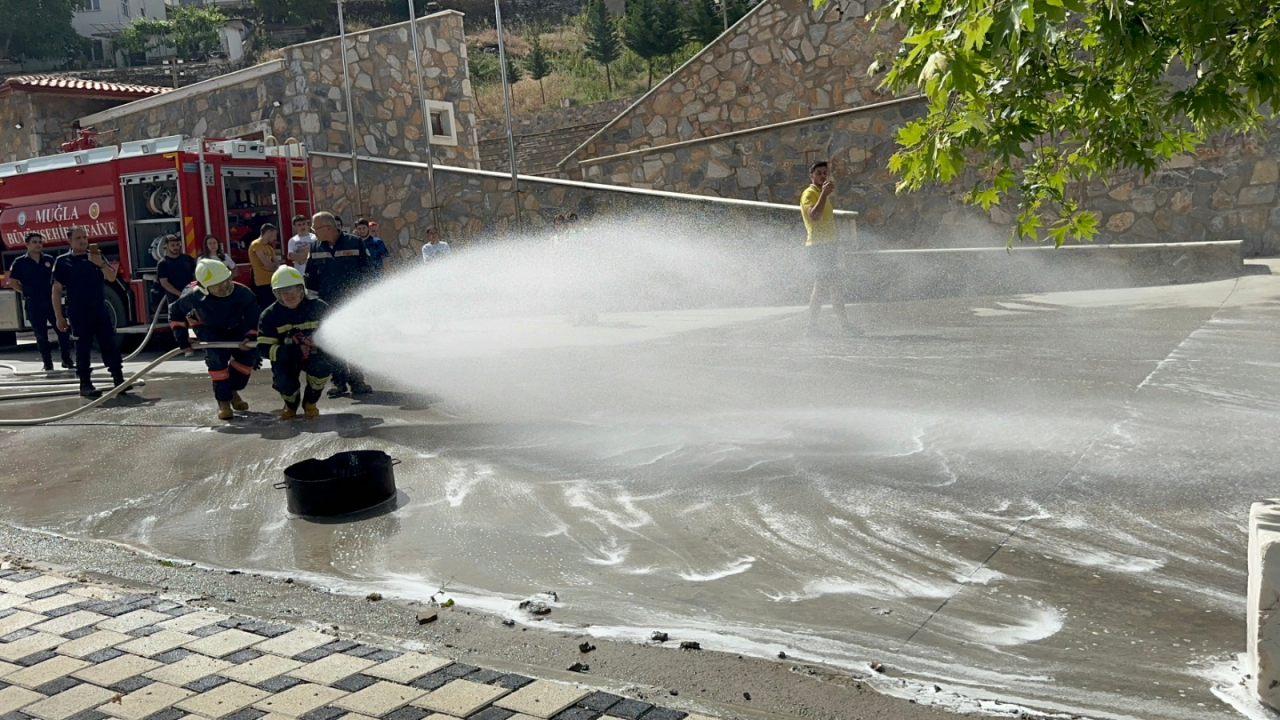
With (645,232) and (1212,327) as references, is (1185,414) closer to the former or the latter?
(1212,327)

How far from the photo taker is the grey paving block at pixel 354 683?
3.94m

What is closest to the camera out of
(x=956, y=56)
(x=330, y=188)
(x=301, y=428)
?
(x=956, y=56)

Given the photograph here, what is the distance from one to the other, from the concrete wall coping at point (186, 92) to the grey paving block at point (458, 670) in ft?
58.8

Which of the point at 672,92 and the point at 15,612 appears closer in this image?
the point at 15,612

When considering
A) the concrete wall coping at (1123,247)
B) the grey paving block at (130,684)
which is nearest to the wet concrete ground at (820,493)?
the grey paving block at (130,684)

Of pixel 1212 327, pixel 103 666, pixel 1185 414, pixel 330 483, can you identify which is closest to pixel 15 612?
pixel 103 666

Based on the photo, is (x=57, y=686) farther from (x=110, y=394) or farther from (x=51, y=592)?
(x=110, y=394)

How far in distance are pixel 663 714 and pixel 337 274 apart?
7.64 m

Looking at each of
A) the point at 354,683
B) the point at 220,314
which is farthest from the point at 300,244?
the point at 354,683

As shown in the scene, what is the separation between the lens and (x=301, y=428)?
9.21 m

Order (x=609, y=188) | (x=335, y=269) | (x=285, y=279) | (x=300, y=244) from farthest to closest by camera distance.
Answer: (x=609, y=188)
(x=300, y=244)
(x=335, y=269)
(x=285, y=279)

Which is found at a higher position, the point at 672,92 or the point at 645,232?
the point at 672,92

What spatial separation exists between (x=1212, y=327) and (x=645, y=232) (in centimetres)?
799

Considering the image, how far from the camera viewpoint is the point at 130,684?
4.09m
